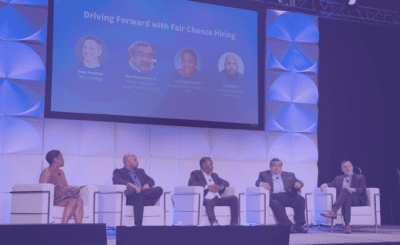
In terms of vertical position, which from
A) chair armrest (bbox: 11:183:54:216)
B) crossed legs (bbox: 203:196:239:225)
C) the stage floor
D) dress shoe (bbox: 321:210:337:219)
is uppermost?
chair armrest (bbox: 11:183:54:216)

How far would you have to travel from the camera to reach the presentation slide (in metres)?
5.87

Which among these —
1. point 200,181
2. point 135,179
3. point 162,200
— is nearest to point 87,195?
point 135,179

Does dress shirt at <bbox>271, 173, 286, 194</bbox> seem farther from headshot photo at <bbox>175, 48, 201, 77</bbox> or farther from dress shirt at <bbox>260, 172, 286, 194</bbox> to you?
headshot photo at <bbox>175, 48, 201, 77</bbox>

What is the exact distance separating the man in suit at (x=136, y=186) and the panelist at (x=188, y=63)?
154 centimetres

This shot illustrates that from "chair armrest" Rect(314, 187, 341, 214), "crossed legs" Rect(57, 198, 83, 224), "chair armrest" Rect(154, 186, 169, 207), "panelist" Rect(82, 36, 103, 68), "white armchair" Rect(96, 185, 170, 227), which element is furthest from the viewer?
"chair armrest" Rect(314, 187, 341, 214)

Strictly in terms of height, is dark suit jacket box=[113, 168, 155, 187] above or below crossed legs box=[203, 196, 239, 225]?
above

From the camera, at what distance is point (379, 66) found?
8344mm

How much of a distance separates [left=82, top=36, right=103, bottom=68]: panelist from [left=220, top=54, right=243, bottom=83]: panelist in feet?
5.88

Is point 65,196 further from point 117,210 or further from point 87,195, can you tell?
point 117,210

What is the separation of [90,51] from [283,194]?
10.2 ft

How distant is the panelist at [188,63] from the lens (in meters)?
6.50

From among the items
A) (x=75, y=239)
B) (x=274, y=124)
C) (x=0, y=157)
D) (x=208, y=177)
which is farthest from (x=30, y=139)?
(x=75, y=239)

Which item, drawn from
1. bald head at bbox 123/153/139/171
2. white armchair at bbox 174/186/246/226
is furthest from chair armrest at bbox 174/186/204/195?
bald head at bbox 123/153/139/171

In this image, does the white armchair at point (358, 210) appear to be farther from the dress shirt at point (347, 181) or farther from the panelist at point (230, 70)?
the panelist at point (230, 70)
